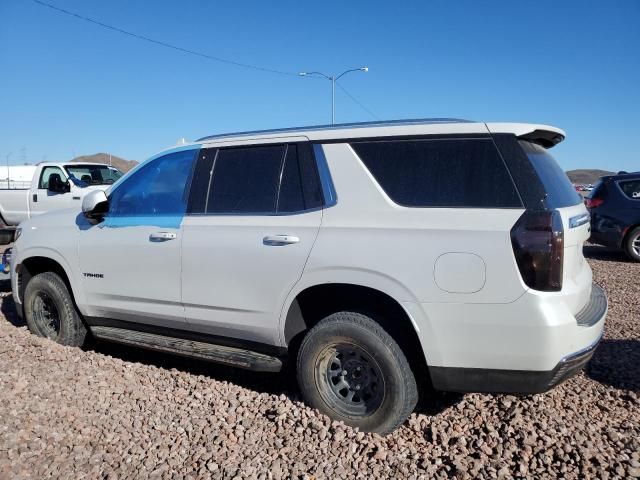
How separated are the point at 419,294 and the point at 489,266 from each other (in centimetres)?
42

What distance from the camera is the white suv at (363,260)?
114 inches

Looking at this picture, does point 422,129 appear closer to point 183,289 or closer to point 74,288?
point 183,289

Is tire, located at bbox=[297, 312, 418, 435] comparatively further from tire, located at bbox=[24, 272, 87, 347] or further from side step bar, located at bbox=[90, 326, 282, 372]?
tire, located at bbox=[24, 272, 87, 347]

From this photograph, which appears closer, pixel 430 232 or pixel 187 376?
pixel 430 232

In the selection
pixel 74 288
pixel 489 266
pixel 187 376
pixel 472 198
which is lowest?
pixel 187 376

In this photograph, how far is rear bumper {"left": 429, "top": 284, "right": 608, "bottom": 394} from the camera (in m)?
2.90

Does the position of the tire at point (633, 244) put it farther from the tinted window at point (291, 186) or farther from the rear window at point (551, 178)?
the tinted window at point (291, 186)

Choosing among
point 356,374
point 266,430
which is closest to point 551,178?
point 356,374

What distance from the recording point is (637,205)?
400 inches

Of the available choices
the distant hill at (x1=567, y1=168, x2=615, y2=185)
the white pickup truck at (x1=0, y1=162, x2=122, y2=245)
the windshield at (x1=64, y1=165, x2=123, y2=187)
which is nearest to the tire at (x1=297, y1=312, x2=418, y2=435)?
the white pickup truck at (x1=0, y1=162, x2=122, y2=245)

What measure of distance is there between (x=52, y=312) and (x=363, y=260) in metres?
3.37

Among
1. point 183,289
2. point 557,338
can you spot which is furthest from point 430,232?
point 183,289

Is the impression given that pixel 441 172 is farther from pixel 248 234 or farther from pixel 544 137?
pixel 248 234

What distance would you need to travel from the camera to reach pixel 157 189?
438 cm
